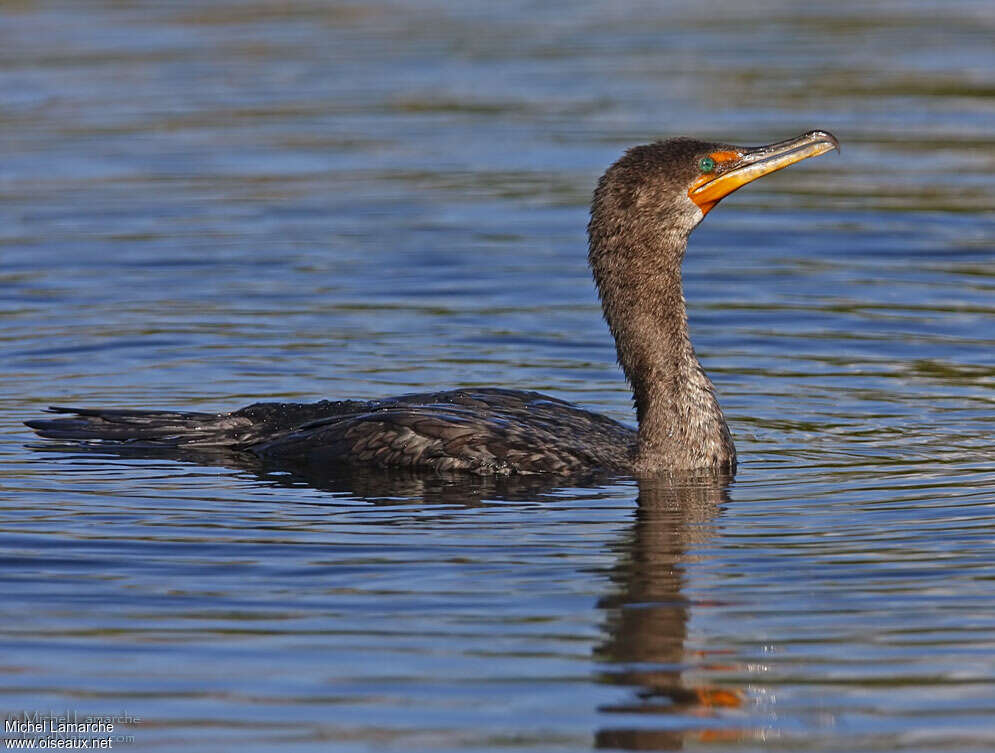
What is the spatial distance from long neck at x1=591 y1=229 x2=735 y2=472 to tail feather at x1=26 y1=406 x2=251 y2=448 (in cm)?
190

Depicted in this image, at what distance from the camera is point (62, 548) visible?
7.92m

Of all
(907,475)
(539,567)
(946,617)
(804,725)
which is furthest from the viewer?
(907,475)

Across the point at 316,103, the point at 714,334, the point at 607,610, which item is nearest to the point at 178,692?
the point at 607,610

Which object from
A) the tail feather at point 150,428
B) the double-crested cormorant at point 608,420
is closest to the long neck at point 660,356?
the double-crested cormorant at point 608,420

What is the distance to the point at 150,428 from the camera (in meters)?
9.77

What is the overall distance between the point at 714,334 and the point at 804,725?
20.5 ft

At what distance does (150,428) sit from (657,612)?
11.6 ft

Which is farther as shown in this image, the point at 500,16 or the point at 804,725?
the point at 500,16

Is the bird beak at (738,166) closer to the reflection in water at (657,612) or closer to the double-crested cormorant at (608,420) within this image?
the double-crested cormorant at (608,420)

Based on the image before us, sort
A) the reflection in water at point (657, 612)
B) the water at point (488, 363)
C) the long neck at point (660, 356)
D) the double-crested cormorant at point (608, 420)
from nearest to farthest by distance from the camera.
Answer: the reflection in water at point (657, 612)
the water at point (488, 363)
the double-crested cormorant at point (608, 420)
the long neck at point (660, 356)

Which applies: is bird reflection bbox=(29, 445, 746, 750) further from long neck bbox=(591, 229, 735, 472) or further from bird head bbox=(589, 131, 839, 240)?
bird head bbox=(589, 131, 839, 240)

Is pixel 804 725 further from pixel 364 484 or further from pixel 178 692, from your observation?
pixel 364 484

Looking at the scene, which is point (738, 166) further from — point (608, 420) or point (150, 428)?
point (150, 428)

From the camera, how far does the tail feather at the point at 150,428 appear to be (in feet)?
31.8
